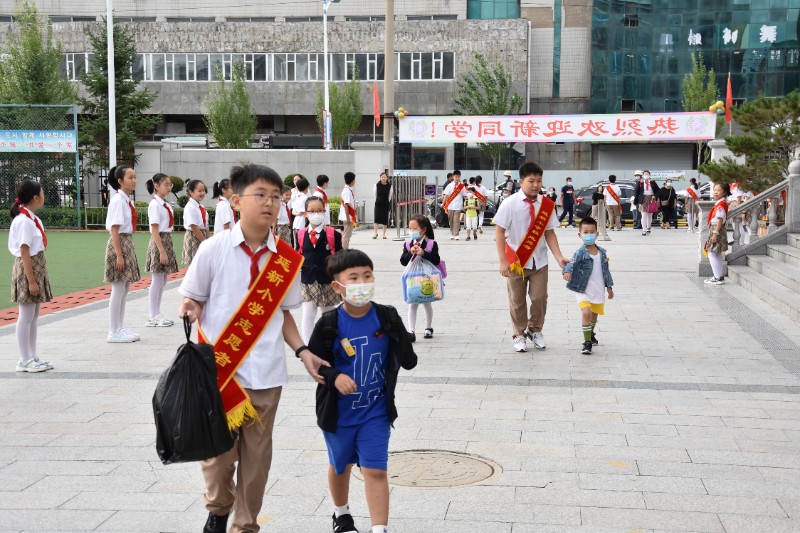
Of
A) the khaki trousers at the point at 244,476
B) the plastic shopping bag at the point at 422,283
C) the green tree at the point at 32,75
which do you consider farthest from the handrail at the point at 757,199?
the green tree at the point at 32,75

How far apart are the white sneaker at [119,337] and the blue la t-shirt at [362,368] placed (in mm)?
6048

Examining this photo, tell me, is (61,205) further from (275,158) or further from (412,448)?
(412,448)

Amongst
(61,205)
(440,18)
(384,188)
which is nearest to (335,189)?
(384,188)

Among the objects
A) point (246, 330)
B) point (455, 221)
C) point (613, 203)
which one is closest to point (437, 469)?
point (246, 330)

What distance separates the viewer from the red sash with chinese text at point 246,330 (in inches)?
164

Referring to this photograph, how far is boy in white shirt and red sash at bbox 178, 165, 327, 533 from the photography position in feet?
13.6

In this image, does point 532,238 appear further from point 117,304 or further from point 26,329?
point 26,329

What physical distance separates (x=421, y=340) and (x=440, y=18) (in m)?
49.1

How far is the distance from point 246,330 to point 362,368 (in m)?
0.55

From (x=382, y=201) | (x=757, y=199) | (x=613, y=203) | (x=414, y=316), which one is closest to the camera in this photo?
(x=414, y=316)

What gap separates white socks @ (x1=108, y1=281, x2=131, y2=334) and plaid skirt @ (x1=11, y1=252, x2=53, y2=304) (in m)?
1.18

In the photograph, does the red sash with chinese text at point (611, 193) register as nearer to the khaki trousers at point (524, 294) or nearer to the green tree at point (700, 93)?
the khaki trousers at point (524, 294)

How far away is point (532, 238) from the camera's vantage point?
9148 mm

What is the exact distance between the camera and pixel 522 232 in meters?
9.16
